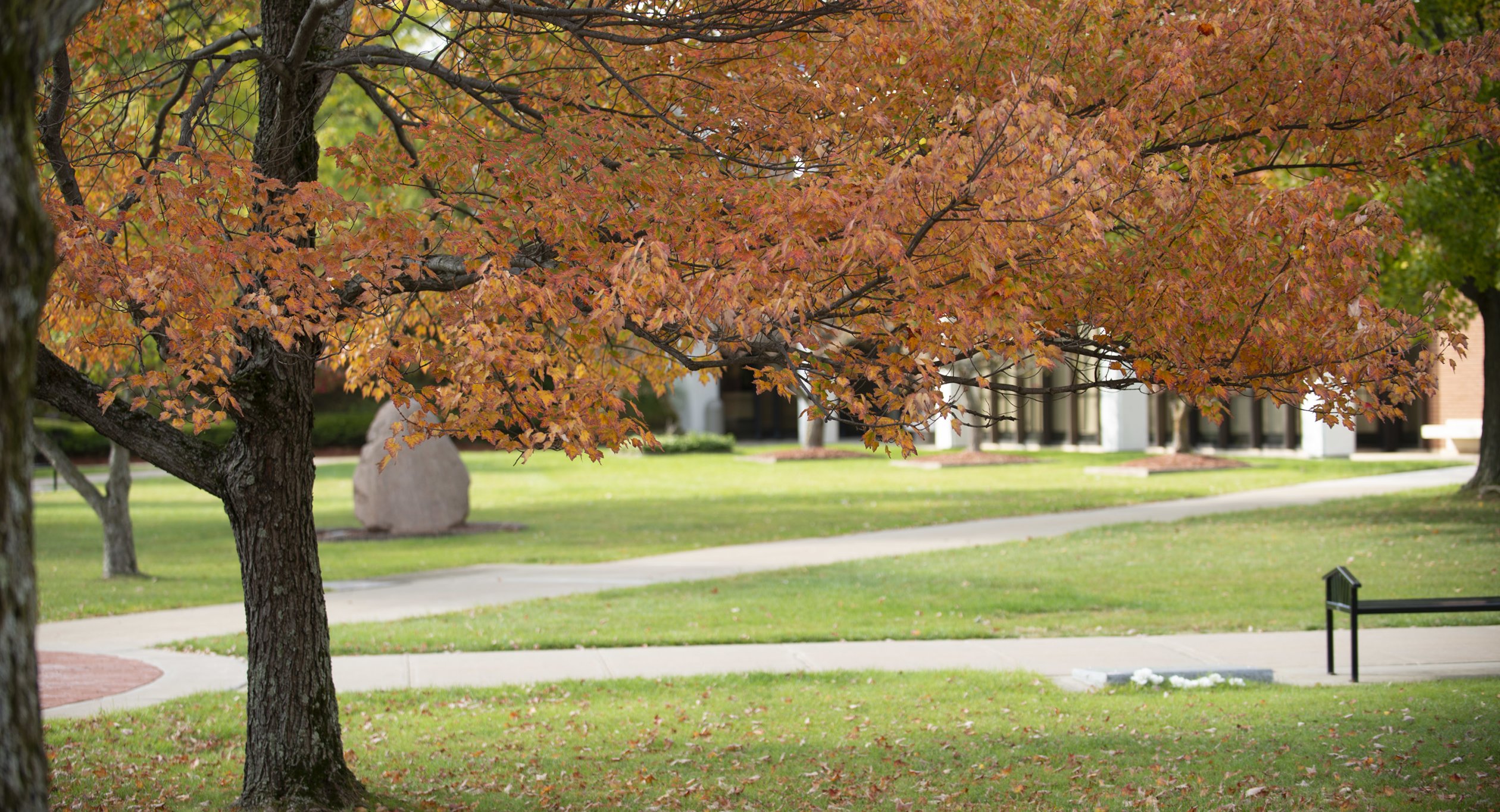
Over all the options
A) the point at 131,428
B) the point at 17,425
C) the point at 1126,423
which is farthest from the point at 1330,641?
the point at 1126,423

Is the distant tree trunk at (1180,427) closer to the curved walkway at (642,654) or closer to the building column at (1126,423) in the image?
the building column at (1126,423)

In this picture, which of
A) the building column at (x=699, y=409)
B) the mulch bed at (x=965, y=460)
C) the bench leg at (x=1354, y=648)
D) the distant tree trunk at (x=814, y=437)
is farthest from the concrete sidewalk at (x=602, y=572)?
the building column at (x=699, y=409)

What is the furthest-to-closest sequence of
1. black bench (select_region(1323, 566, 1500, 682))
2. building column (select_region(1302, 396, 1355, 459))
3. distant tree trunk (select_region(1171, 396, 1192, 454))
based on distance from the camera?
building column (select_region(1302, 396, 1355, 459)), distant tree trunk (select_region(1171, 396, 1192, 454)), black bench (select_region(1323, 566, 1500, 682))

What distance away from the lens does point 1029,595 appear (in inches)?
534

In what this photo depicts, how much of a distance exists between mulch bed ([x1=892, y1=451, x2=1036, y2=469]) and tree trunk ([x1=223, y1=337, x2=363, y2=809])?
27.9 m

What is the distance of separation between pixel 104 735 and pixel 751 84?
5.97 m

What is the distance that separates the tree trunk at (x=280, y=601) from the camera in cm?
657

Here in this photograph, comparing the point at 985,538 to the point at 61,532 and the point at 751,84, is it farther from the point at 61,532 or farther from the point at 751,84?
the point at 61,532

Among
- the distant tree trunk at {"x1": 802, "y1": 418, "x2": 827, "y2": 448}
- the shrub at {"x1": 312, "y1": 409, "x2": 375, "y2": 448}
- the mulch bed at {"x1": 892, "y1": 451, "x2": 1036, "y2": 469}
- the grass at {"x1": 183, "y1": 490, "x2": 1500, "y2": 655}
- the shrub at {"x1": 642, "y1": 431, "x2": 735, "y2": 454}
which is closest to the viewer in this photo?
the grass at {"x1": 183, "y1": 490, "x2": 1500, "y2": 655}

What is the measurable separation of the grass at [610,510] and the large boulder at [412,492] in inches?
25.0

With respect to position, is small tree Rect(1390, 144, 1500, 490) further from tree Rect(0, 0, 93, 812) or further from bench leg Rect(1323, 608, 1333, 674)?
tree Rect(0, 0, 93, 812)

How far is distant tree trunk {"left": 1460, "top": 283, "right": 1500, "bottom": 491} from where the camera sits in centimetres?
1998

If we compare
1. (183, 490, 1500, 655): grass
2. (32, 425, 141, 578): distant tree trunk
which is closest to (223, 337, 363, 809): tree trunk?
(183, 490, 1500, 655): grass

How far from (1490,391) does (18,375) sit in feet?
72.2
